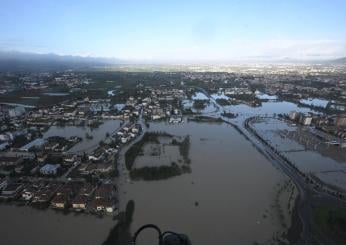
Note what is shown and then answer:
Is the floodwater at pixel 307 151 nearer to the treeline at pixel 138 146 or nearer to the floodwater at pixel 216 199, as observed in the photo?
the floodwater at pixel 216 199

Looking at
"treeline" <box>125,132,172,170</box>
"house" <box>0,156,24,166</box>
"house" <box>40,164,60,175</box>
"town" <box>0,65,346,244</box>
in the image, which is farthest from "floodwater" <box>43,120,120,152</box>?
"house" <box>40,164,60,175</box>

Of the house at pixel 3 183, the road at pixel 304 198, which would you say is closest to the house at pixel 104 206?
the house at pixel 3 183

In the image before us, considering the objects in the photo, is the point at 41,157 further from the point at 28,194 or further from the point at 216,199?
the point at 216,199

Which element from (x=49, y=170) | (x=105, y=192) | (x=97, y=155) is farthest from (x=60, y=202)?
(x=97, y=155)

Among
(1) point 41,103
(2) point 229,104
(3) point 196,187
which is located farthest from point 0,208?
(2) point 229,104

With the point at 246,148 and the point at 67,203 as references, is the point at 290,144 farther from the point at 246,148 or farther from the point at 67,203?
the point at 67,203
